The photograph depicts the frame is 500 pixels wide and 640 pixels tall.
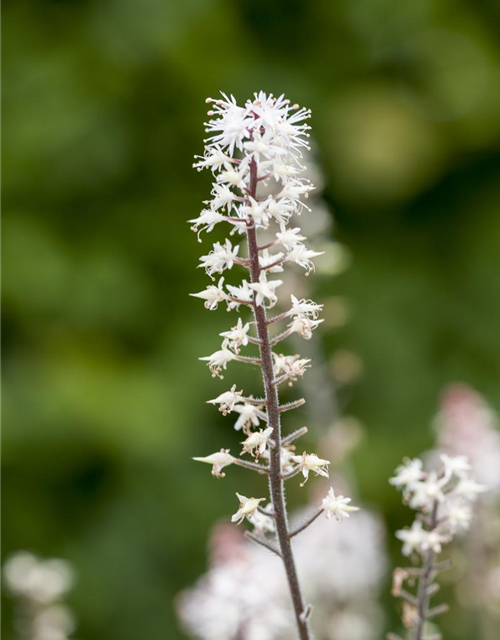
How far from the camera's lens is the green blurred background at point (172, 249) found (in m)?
4.62

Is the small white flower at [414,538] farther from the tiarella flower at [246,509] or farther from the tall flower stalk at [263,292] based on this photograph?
the tiarella flower at [246,509]

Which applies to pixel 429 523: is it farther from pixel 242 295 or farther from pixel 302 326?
pixel 242 295

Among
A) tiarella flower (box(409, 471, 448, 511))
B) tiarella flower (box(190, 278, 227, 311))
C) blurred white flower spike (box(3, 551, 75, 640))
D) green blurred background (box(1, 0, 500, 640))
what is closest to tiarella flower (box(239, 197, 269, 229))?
tiarella flower (box(190, 278, 227, 311))

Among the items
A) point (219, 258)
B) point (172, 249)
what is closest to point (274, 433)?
point (219, 258)

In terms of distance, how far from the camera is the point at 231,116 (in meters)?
1.26

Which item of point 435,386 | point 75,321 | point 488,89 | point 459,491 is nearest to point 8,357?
point 75,321

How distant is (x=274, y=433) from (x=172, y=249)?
3.95 meters

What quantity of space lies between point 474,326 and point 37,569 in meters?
3.66

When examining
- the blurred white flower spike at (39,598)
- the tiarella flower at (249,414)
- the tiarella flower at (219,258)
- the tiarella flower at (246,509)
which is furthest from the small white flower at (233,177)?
the blurred white flower spike at (39,598)

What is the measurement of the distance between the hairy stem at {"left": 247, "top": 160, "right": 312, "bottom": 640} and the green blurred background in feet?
10.4

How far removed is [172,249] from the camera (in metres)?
5.06

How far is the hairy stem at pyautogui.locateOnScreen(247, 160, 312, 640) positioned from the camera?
117 centimetres

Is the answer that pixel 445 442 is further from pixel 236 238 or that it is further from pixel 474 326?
pixel 474 326

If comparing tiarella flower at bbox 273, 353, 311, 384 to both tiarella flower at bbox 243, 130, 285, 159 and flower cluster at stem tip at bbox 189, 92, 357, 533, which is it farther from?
tiarella flower at bbox 243, 130, 285, 159
